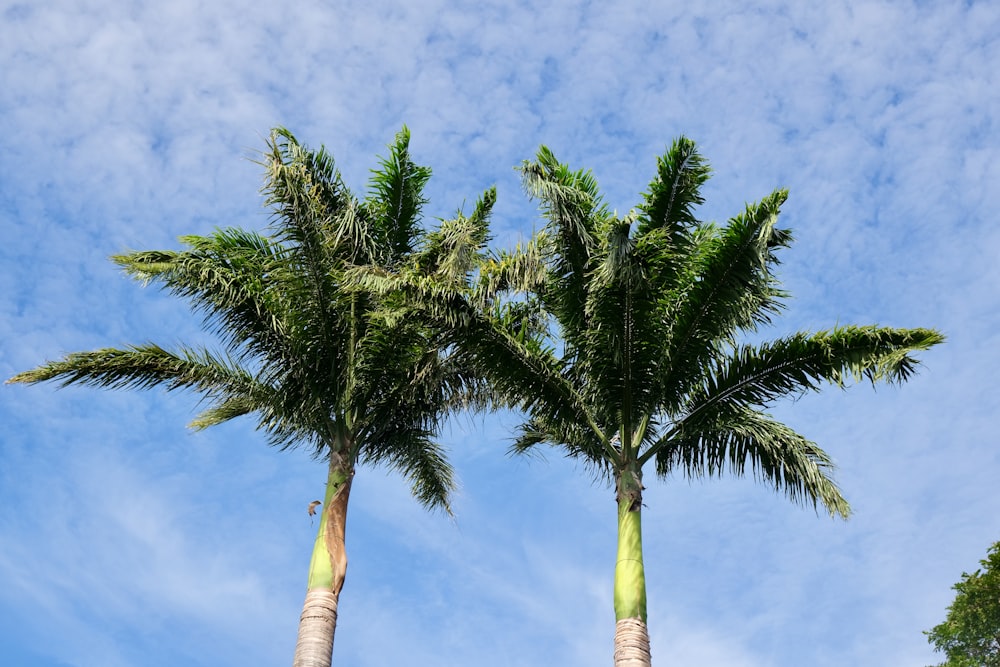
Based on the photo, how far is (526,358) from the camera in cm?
1472

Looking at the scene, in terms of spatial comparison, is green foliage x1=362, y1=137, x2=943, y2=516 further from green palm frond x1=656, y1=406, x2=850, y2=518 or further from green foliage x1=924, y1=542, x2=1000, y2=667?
green foliage x1=924, y1=542, x2=1000, y2=667

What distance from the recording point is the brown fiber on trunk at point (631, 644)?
1371 cm

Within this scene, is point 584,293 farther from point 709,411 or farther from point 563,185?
point 709,411

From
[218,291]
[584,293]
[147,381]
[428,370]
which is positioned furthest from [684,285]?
[147,381]

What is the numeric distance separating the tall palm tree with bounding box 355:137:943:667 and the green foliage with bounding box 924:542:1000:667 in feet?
66.1

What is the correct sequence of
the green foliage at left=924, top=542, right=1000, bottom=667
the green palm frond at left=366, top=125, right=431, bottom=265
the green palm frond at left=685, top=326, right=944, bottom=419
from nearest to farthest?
the green palm frond at left=685, top=326, right=944, bottom=419, the green palm frond at left=366, top=125, right=431, bottom=265, the green foliage at left=924, top=542, right=1000, bottom=667

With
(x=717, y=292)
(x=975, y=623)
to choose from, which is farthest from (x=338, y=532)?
(x=975, y=623)

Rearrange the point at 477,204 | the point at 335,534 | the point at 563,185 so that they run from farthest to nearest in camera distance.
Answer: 1. the point at 477,204
2. the point at 335,534
3. the point at 563,185

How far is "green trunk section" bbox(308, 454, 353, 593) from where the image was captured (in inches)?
627

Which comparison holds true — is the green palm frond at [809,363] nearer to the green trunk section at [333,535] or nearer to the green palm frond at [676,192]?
the green palm frond at [676,192]

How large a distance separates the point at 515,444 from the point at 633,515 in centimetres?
529

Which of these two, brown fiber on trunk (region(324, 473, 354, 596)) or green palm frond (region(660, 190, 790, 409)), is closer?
green palm frond (region(660, 190, 790, 409))

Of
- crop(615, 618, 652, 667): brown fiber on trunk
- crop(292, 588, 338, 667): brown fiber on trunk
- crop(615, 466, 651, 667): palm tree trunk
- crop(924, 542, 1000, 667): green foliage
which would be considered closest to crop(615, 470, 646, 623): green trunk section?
crop(615, 466, 651, 667): palm tree trunk

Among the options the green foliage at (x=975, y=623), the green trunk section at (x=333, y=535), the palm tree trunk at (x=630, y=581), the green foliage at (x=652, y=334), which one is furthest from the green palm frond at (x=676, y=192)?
the green foliage at (x=975, y=623)
